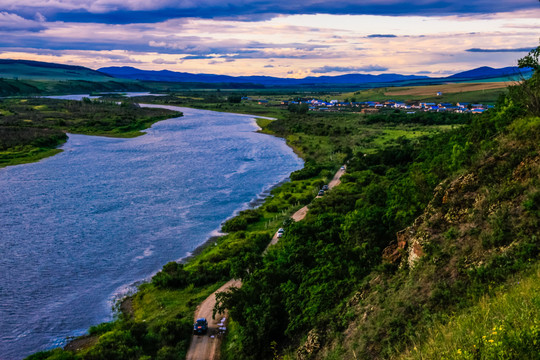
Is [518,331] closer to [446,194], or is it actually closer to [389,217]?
[446,194]

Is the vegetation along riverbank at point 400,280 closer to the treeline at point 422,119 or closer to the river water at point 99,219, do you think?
the river water at point 99,219

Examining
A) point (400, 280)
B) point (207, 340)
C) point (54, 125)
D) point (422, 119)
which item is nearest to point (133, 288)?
point (207, 340)

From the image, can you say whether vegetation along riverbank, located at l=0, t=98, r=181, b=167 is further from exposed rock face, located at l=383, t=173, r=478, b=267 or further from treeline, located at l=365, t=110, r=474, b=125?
exposed rock face, located at l=383, t=173, r=478, b=267

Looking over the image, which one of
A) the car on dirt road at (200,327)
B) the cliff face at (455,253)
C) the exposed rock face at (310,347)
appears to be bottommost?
the car on dirt road at (200,327)

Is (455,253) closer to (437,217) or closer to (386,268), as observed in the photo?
(437,217)

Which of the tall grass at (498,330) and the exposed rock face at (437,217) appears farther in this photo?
the exposed rock face at (437,217)

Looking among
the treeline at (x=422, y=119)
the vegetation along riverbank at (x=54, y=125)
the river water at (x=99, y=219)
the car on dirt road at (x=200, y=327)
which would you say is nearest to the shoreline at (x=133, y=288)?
the river water at (x=99, y=219)
